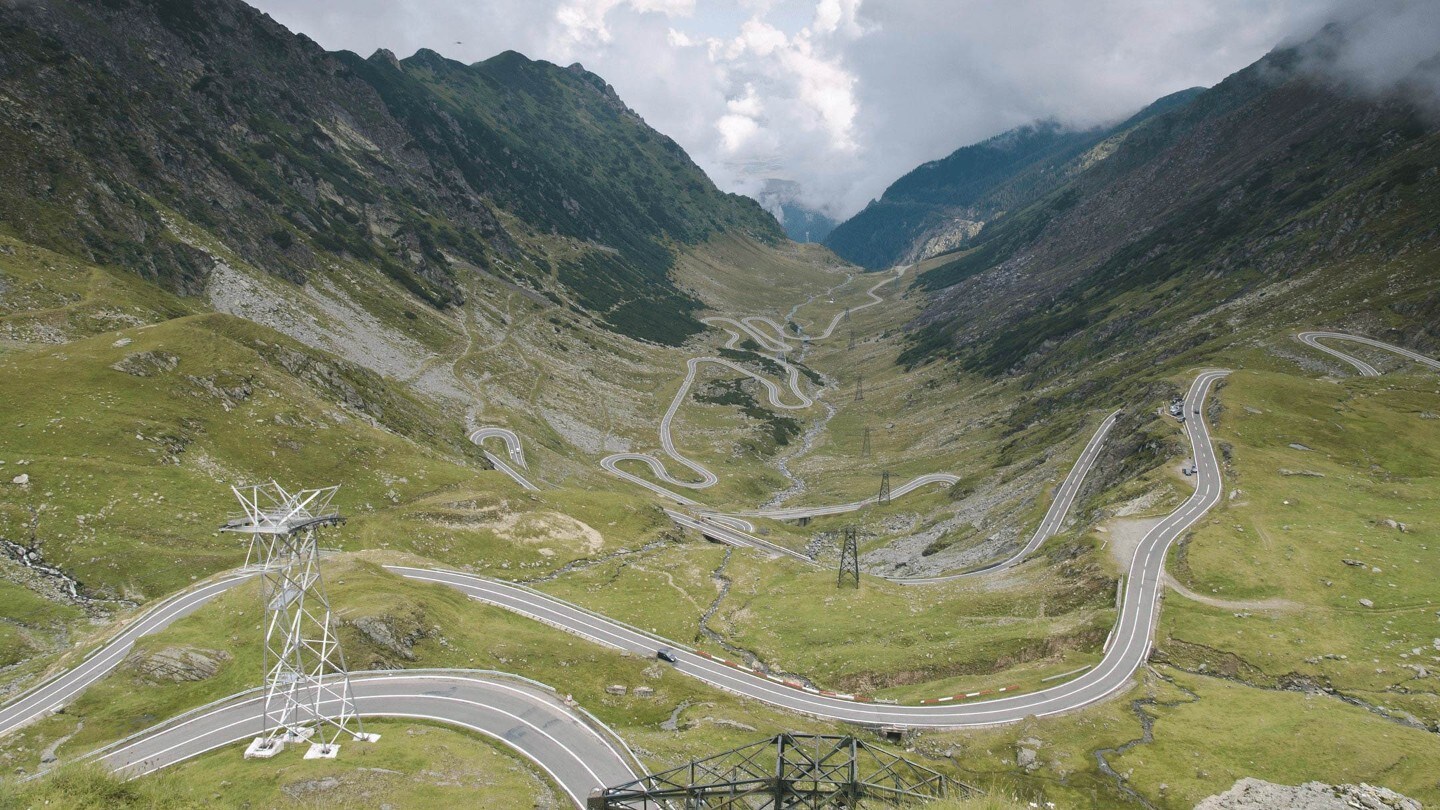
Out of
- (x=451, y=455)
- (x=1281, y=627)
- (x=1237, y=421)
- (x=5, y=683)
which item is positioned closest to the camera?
(x=5, y=683)

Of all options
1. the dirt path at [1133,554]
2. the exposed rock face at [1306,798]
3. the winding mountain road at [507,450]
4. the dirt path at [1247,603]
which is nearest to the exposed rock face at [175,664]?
the exposed rock face at [1306,798]

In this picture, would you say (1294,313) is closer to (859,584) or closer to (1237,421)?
(1237,421)

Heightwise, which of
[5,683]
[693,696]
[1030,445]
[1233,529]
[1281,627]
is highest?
[1030,445]

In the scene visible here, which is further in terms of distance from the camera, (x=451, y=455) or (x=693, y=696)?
(x=451, y=455)

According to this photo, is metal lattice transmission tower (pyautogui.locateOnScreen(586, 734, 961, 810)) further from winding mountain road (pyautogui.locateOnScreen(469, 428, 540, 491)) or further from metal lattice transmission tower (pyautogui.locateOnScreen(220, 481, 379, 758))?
winding mountain road (pyautogui.locateOnScreen(469, 428, 540, 491))

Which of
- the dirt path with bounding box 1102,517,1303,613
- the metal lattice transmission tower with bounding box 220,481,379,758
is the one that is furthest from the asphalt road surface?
the dirt path with bounding box 1102,517,1303,613

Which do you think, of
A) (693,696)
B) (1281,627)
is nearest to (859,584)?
(693,696)
